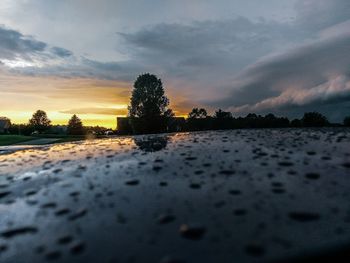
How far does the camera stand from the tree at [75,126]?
10231cm

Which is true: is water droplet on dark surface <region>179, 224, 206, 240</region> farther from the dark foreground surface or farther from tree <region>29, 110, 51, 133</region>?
tree <region>29, 110, 51, 133</region>

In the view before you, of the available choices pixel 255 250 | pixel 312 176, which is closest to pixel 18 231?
pixel 255 250

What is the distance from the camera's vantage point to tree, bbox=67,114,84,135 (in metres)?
102

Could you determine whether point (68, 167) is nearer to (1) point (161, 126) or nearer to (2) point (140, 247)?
(2) point (140, 247)

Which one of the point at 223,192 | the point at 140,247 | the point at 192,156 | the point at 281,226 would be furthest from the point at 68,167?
the point at 281,226

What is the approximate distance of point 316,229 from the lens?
1.58 metres

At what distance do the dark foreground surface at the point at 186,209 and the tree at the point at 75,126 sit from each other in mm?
102660

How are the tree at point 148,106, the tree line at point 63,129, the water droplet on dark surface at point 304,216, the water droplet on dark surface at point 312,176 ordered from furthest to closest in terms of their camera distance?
the tree line at point 63,129 → the tree at point 148,106 → the water droplet on dark surface at point 312,176 → the water droplet on dark surface at point 304,216

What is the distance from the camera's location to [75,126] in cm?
10319

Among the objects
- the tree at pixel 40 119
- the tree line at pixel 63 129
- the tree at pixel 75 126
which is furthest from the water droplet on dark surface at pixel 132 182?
the tree at pixel 40 119

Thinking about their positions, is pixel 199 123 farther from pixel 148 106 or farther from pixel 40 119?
pixel 40 119

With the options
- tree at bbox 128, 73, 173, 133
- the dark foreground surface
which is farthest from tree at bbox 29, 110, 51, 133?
the dark foreground surface

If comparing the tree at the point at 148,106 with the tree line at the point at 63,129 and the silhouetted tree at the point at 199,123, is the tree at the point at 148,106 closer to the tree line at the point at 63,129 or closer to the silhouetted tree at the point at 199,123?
the silhouetted tree at the point at 199,123

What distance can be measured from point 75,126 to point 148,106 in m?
50.1
